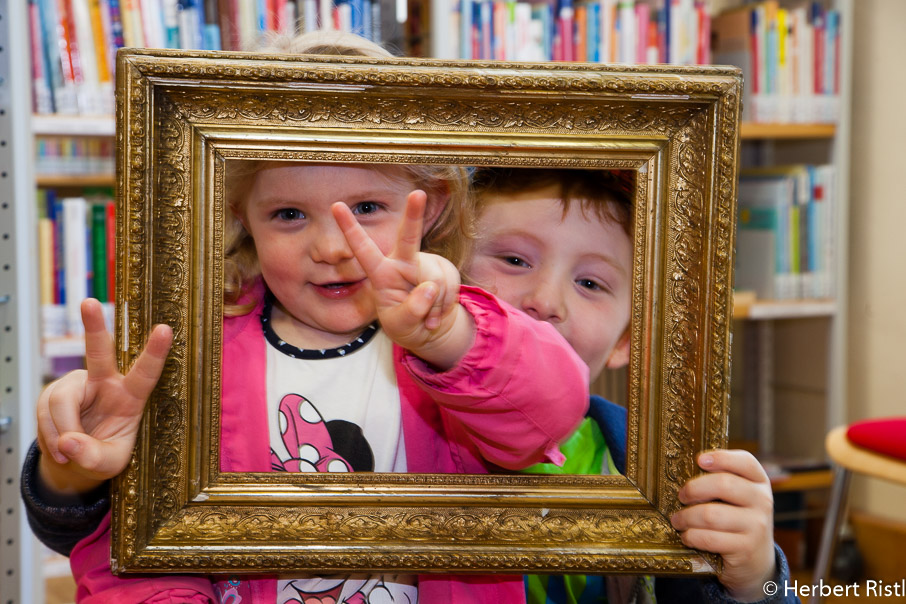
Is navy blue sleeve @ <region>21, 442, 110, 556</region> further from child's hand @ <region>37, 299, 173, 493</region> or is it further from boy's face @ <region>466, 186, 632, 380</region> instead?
boy's face @ <region>466, 186, 632, 380</region>

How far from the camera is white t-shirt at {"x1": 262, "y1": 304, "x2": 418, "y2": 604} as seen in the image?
748 millimetres

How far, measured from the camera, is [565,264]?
760 millimetres

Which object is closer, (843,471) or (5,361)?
(5,361)

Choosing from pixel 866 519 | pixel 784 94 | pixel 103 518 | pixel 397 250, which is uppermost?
pixel 784 94

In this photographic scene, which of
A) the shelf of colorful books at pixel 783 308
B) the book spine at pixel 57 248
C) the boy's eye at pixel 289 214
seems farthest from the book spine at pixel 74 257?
the shelf of colorful books at pixel 783 308

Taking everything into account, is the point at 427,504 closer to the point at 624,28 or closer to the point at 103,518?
the point at 103,518

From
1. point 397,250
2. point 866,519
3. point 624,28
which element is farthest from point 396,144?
point 866,519

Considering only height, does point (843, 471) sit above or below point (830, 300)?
below

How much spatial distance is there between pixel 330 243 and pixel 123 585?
38 cm

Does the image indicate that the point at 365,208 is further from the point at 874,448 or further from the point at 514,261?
the point at 874,448

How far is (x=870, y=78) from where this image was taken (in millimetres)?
2410

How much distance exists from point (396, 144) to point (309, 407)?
0.24 m

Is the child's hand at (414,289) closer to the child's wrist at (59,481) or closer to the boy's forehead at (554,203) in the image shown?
the boy's forehead at (554,203)

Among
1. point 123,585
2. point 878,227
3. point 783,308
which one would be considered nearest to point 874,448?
point 783,308
